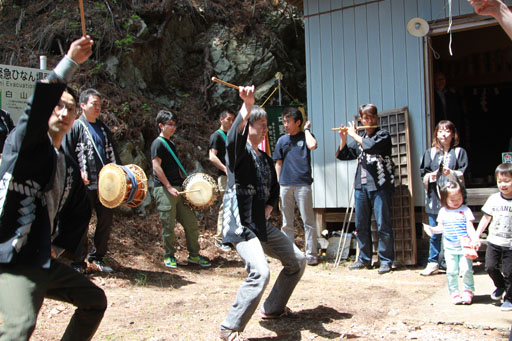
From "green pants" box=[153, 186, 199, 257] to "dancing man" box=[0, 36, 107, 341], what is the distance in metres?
3.81

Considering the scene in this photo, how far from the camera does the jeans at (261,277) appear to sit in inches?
141

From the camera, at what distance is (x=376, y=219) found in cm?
661

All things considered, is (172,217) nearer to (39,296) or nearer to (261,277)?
(261,277)

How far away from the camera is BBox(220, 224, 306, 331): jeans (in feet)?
11.8

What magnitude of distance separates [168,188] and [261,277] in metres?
3.32

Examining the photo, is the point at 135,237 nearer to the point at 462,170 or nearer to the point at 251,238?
the point at 251,238

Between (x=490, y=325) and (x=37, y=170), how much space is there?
377 cm

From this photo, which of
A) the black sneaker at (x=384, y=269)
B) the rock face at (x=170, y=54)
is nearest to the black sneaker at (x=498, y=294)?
the black sneaker at (x=384, y=269)

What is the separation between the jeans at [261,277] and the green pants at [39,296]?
1.18 metres

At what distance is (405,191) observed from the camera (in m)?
6.98

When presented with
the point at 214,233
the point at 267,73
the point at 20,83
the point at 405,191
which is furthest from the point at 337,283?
the point at 267,73

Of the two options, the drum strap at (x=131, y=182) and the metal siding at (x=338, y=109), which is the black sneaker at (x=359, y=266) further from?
the drum strap at (x=131, y=182)

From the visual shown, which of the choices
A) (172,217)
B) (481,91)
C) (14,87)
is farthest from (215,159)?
(481,91)

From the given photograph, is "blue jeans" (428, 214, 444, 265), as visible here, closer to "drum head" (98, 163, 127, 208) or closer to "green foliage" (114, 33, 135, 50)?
"drum head" (98, 163, 127, 208)
